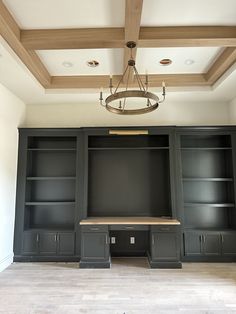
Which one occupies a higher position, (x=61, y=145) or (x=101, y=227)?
(x=61, y=145)

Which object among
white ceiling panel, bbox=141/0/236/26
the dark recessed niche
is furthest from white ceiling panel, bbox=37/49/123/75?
the dark recessed niche

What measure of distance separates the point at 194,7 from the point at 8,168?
3.67 meters

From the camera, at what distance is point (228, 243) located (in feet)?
13.7

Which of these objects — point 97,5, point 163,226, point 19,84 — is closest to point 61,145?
point 19,84

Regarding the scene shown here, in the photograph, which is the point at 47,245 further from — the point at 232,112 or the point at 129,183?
the point at 232,112

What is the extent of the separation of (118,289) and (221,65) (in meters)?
3.53

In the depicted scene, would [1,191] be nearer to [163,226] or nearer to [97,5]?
[163,226]

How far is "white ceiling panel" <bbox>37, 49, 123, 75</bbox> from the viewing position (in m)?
3.19

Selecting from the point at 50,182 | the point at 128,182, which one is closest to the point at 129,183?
the point at 128,182

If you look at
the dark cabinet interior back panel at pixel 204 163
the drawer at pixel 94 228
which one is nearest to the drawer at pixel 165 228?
the drawer at pixel 94 228

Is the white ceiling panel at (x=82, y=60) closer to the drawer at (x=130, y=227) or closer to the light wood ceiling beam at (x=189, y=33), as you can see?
the light wood ceiling beam at (x=189, y=33)

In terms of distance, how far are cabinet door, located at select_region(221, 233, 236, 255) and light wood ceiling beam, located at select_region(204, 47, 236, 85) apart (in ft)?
9.04

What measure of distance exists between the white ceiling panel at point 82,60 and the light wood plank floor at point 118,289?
3241 millimetres

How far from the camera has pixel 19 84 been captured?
12.6 ft
